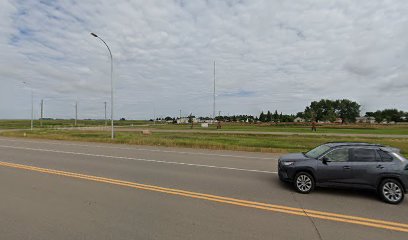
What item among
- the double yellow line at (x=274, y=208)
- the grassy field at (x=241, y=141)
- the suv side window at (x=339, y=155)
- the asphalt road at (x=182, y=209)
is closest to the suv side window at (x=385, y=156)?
the suv side window at (x=339, y=155)

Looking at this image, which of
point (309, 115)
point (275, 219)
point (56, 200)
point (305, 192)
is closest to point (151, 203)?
point (56, 200)

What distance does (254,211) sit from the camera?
225 inches

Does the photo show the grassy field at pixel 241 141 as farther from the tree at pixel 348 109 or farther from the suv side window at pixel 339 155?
the tree at pixel 348 109

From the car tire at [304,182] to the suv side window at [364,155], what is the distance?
47.7 inches

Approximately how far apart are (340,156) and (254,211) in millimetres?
3171

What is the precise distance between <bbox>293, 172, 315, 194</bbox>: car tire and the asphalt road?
240mm

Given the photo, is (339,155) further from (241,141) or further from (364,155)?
(241,141)

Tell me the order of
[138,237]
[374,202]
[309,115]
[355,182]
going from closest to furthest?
[138,237]
[374,202]
[355,182]
[309,115]

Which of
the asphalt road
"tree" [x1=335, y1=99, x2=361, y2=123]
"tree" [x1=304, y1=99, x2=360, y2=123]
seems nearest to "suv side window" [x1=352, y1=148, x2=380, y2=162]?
the asphalt road

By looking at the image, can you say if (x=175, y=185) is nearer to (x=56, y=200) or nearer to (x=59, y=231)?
(x=56, y=200)

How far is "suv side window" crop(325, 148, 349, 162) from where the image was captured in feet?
23.9

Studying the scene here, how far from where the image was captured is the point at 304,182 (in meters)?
7.32

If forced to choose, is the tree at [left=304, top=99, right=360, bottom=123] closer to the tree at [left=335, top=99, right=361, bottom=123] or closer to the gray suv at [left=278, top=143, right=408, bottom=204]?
the tree at [left=335, top=99, right=361, bottom=123]

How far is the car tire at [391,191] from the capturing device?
259 inches
